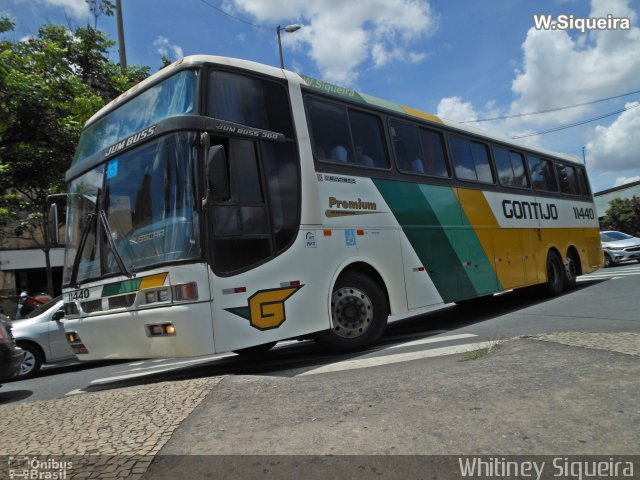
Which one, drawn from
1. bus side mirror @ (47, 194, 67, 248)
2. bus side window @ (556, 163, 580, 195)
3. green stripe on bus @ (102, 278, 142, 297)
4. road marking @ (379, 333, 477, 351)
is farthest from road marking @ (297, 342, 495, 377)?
bus side window @ (556, 163, 580, 195)

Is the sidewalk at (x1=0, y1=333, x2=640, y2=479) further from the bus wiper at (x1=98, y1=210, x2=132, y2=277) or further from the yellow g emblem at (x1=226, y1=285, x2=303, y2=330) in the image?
the bus wiper at (x1=98, y1=210, x2=132, y2=277)

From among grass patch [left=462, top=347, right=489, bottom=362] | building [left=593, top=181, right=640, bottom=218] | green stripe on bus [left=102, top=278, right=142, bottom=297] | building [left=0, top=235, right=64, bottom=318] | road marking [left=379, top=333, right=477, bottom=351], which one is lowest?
road marking [left=379, top=333, right=477, bottom=351]

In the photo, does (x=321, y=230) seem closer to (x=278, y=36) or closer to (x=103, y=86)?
(x=103, y=86)

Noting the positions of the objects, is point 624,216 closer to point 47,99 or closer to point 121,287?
point 47,99

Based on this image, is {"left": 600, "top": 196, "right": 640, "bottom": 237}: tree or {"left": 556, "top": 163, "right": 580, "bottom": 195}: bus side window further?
{"left": 600, "top": 196, "right": 640, "bottom": 237}: tree

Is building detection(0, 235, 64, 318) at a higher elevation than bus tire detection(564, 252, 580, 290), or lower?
higher

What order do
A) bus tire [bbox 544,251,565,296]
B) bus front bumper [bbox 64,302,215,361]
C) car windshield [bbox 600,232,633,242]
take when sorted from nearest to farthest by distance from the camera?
1. bus front bumper [bbox 64,302,215,361]
2. bus tire [bbox 544,251,565,296]
3. car windshield [bbox 600,232,633,242]

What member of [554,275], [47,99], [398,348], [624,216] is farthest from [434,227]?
[624,216]

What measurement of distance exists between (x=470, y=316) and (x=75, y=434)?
Answer: 7890mm

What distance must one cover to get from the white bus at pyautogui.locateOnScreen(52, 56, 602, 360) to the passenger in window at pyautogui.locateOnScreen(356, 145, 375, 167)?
0.07 ft

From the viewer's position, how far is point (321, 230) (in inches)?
222

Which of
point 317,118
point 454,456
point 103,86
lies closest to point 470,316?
point 317,118

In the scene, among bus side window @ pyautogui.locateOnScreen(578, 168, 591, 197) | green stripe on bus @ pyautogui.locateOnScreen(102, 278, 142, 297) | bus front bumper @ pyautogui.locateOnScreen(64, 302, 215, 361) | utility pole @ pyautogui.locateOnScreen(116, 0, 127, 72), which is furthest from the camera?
utility pole @ pyautogui.locateOnScreen(116, 0, 127, 72)

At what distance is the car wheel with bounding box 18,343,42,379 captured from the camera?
814cm
